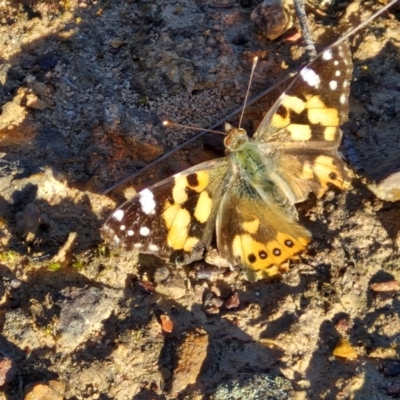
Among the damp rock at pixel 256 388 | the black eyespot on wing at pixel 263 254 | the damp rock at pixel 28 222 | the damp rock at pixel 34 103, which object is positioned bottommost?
the damp rock at pixel 256 388

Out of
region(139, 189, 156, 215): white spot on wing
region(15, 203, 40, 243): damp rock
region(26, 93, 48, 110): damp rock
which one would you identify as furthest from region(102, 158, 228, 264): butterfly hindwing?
region(26, 93, 48, 110): damp rock

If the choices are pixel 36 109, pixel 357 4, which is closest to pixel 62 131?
pixel 36 109

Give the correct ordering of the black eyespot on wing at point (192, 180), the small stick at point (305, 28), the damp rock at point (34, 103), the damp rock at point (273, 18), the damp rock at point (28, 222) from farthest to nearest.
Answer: the damp rock at point (273, 18)
the damp rock at point (34, 103)
the small stick at point (305, 28)
the damp rock at point (28, 222)
the black eyespot on wing at point (192, 180)

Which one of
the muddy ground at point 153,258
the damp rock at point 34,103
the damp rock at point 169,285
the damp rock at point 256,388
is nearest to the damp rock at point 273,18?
the muddy ground at point 153,258

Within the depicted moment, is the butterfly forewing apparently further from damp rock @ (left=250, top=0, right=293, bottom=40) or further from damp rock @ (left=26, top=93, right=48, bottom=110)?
damp rock @ (left=26, top=93, right=48, bottom=110)

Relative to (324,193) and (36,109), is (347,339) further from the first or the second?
(36,109)

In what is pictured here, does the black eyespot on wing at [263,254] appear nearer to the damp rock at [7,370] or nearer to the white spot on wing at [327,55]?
the white spot on wing at [327,55]
